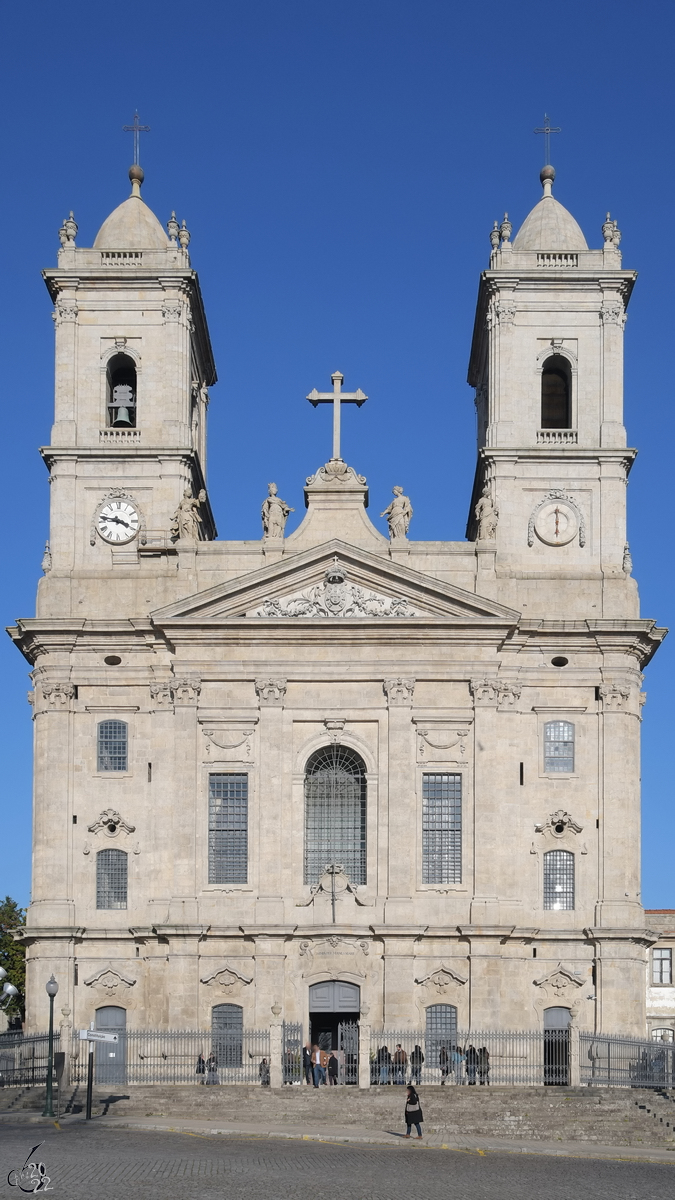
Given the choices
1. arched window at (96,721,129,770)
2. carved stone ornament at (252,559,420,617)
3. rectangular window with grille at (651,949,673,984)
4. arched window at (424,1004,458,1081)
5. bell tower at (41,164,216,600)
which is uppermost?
bell tower at (41,164,216,600)

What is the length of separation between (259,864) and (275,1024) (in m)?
6.65

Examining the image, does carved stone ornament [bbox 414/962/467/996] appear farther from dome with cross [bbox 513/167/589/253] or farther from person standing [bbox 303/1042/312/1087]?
dome with cross [bbox 513/167/589/253]

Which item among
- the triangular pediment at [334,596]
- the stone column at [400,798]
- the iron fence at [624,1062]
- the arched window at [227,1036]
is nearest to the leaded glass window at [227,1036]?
the arched window at [227,1036]

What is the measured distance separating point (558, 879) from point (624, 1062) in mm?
6021

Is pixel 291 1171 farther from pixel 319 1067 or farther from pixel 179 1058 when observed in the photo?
pixel 179 1058

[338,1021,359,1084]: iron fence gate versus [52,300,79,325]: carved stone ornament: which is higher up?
[52,300,79,325]: carved stone ornament

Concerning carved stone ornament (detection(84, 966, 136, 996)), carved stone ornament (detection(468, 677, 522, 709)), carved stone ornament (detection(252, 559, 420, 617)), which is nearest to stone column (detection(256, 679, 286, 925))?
carved stone ornament (detection(252, 559, 420, 617))

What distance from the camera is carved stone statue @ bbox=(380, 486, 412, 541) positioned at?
61.2 meters

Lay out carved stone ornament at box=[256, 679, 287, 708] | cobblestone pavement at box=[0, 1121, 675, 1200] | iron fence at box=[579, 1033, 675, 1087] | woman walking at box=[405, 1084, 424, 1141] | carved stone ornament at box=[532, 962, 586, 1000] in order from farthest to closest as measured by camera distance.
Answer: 1. carved stone ornament at box=[256, 679, 287, 708]
2. carved stone ornament at box=[532, 962, 586, 1000]
3. iron fence at box=[579, 1033, 675, 1087]
4. woman walking at box=[405, 1084, 424, 1141]
5. cobblestone pavement at box=[0, 1121, 675, 1200]

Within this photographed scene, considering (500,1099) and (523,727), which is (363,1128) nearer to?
(500,1099)

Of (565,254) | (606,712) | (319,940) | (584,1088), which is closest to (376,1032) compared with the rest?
(319,940)

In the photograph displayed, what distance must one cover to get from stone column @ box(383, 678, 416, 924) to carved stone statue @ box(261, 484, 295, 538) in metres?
5.83

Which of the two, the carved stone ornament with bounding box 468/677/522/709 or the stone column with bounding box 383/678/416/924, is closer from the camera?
the stone column with bounding box 383/678/416/924

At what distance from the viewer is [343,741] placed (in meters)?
60.0
